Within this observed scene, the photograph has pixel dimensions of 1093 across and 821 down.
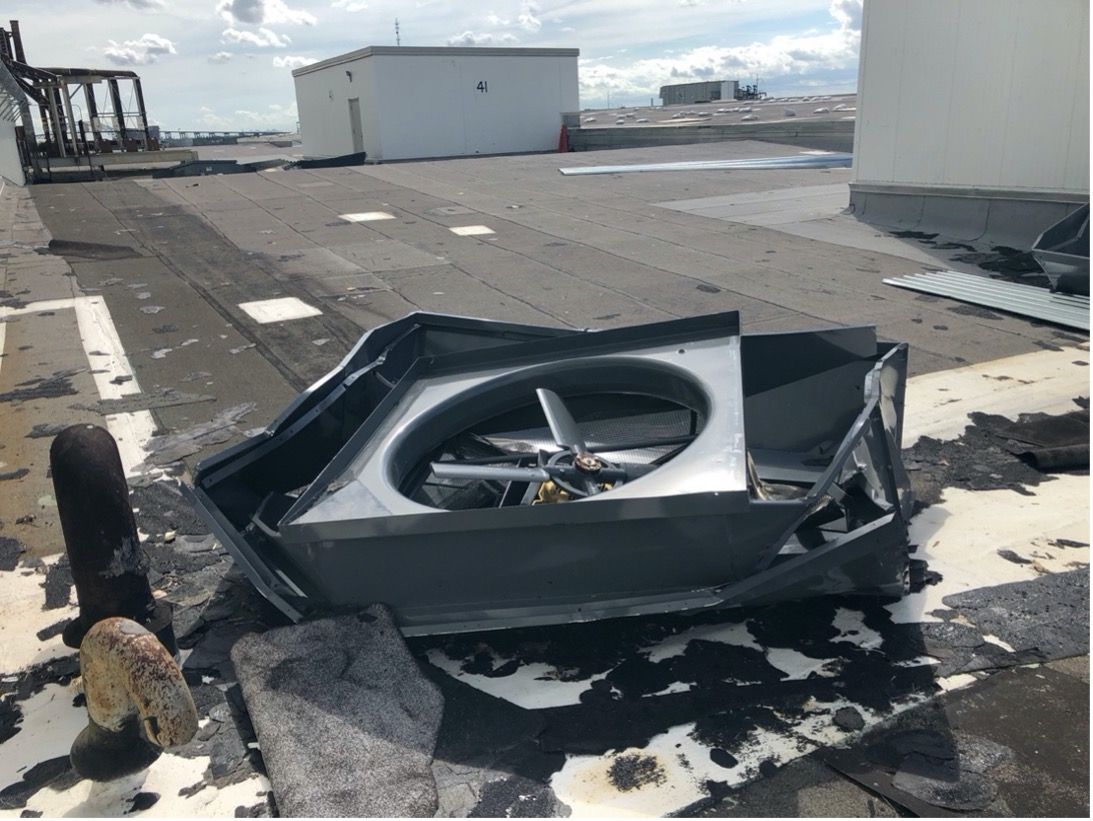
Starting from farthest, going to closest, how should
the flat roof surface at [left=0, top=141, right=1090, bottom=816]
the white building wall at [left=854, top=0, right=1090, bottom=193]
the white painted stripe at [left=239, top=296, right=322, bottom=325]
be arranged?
1. the white building wall at [left=854, top=0, right=1090, bottom=193]
2. the white painted stripe at [left=239, top=296, right=322, bottom=325]
3. the flat roof surface at [left=0, top=141, right=1090, bottom=816]

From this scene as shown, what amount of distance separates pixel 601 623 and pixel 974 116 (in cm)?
1046

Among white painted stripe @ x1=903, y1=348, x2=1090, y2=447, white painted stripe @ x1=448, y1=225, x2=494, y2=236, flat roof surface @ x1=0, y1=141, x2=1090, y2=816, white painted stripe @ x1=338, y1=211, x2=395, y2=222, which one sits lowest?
white painted stripe @ x1=903, y1=348, x2=1090, y2=447

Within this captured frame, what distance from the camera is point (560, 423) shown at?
401 centimetres

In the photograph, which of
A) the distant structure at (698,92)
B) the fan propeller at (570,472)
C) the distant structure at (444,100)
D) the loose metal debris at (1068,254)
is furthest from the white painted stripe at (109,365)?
the distant structure at (698,92)

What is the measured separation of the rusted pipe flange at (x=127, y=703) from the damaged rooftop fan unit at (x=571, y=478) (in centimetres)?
74

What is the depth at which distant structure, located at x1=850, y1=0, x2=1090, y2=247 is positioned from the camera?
402 inches

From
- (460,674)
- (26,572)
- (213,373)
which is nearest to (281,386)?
(213,373)

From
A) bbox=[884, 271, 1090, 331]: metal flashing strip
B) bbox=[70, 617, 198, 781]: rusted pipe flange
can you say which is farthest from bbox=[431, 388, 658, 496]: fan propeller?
bbox=[884, 271, 1090, 331]: metal flashing strip

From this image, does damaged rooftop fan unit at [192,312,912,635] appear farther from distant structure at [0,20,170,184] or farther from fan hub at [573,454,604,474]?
distant structure at [0,20,170,184]

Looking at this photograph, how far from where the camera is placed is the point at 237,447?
3.95 metres

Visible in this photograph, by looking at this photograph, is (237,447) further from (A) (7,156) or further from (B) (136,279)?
(A) (7,156)

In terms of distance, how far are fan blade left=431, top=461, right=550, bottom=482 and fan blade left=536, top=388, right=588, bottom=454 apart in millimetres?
258

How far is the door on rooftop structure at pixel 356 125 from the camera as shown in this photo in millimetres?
31750

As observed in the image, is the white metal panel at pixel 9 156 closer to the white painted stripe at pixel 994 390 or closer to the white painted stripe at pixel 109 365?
the white painted stripe at pixel 109 365
